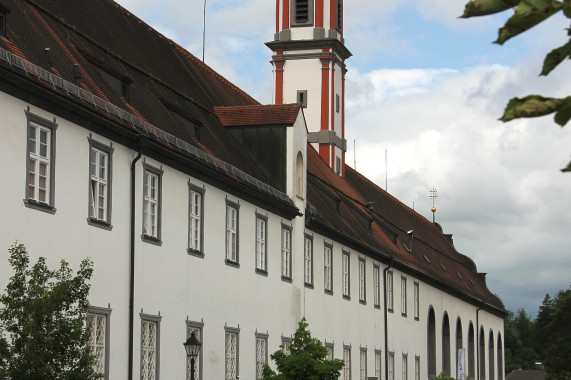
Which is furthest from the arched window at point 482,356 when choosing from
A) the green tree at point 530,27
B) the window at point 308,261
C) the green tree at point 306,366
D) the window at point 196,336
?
the green tree at point 530,27

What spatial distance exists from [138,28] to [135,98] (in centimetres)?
868

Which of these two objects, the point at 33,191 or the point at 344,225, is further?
the point at 344,225

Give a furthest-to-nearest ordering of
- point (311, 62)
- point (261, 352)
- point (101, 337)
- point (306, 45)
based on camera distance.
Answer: point (311, 62) < point (306, 45) < point (261, 352) < point (101, 337)

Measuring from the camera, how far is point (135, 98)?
85.8 feet

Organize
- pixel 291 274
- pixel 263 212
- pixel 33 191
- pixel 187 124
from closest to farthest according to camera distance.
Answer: pixel 33 191 → pixel 187 124 → pixel 263 212 → pixel 291 274

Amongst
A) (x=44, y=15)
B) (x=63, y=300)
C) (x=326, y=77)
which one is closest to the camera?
(x=63, y=300)

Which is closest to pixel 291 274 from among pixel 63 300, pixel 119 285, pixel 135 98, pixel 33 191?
pixel 135 98

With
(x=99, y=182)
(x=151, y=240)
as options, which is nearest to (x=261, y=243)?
(x=151, y=240)

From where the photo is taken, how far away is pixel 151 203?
24.8 meters

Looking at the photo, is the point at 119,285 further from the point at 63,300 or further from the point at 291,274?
the point at 291,274

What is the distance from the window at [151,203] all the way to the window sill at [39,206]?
4.25 meters

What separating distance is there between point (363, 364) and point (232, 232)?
50.7 feet

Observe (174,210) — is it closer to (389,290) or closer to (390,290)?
(389,290)

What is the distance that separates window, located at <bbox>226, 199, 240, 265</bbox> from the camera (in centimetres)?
2936
